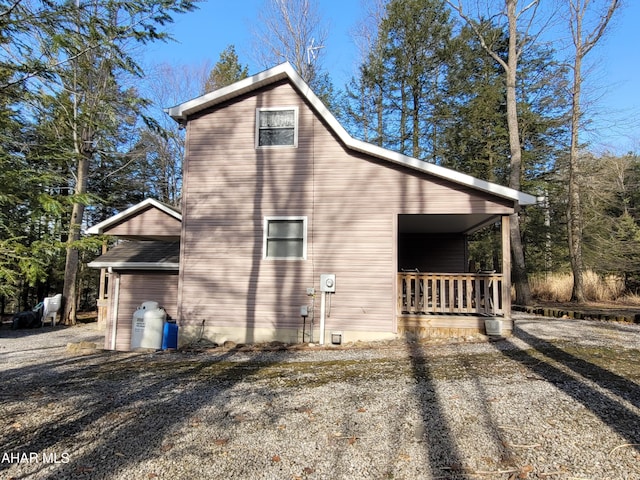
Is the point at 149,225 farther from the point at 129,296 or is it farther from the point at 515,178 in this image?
the point at 515,178

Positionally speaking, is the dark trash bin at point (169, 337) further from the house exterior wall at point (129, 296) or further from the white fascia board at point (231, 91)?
the white fascia board at point (231, 91)

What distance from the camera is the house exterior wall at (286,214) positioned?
840cm

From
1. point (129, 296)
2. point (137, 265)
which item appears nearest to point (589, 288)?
point (137, 265)

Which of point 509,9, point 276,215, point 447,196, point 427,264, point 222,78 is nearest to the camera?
point 447,196

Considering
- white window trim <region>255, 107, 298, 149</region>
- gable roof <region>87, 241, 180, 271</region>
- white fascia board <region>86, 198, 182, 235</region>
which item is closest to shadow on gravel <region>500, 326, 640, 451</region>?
white window trim <region>255, 107, 298, 149</region>

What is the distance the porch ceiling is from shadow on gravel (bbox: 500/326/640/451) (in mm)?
3302

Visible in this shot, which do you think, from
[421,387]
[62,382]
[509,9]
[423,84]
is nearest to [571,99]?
[509,9]

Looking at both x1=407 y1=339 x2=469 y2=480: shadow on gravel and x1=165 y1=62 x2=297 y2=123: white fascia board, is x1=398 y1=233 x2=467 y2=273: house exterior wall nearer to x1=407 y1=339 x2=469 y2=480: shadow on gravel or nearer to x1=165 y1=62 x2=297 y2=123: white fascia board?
x1=165 y1=62 x2=297 y2=123: white fascia board

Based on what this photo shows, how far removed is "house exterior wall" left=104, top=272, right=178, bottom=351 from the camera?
10.7 m

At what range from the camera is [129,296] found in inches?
432

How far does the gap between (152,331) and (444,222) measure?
25.5 feet

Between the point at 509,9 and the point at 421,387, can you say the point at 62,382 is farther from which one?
the point at 509,9

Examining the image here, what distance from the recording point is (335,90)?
2047cm

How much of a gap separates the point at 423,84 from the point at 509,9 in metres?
4.48
